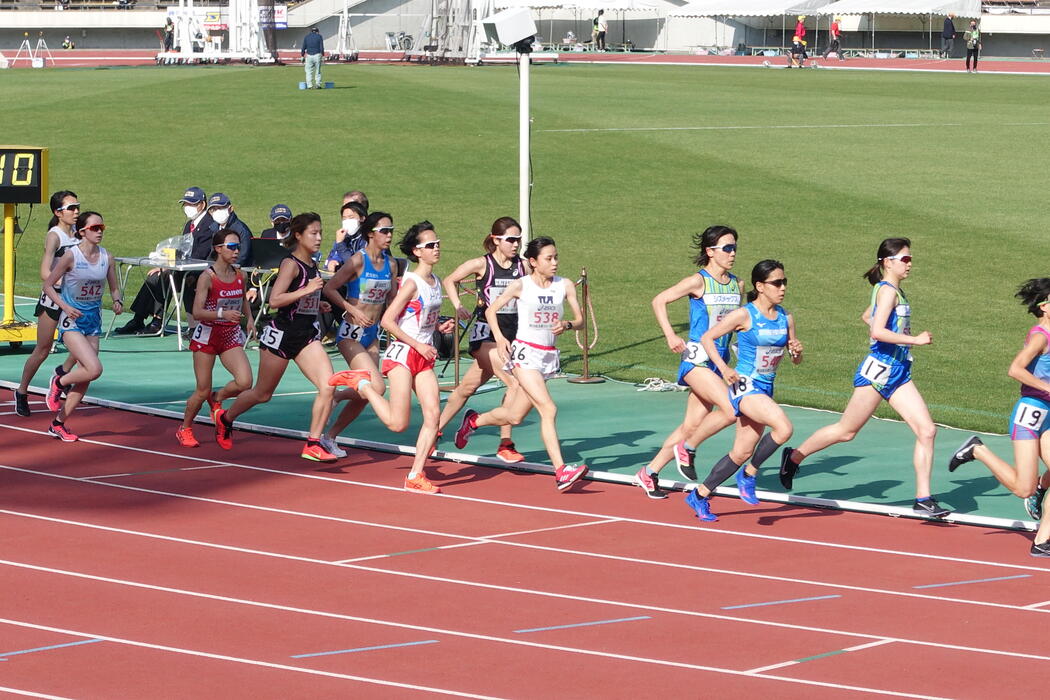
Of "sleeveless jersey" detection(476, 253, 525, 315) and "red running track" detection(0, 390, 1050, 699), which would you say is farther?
"sleeveless jersey" detection(476, 253, 525, 315)

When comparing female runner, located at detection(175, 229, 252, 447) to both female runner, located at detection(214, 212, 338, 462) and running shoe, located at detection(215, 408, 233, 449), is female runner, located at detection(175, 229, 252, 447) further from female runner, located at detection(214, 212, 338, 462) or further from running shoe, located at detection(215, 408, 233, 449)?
female runner, located at detection(214, 212, 338, 462)

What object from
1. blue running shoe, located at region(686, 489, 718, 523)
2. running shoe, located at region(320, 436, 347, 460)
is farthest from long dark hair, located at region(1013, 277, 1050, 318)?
running shoe, located at region(320, 436, 347, 460)

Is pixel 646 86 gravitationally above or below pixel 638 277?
above

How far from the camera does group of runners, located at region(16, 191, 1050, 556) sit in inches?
420

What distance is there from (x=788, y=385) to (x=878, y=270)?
526cm

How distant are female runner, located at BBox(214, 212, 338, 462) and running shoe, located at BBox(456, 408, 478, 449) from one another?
99cm

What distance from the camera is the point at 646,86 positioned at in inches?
1992

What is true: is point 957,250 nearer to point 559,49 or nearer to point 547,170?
point 547,170

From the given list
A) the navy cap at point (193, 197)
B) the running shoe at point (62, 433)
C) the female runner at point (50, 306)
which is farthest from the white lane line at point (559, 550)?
the navy cap at point (193, 197)

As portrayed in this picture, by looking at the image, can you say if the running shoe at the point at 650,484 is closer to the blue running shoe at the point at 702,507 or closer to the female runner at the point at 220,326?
the blue running shoe at the point at 702,507

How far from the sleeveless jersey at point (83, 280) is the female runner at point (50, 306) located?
0.38ft

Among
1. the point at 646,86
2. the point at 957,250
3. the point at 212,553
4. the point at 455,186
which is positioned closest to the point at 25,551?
the point at 212,553

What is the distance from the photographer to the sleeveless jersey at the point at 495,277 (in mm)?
12523

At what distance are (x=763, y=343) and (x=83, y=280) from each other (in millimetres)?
5633
